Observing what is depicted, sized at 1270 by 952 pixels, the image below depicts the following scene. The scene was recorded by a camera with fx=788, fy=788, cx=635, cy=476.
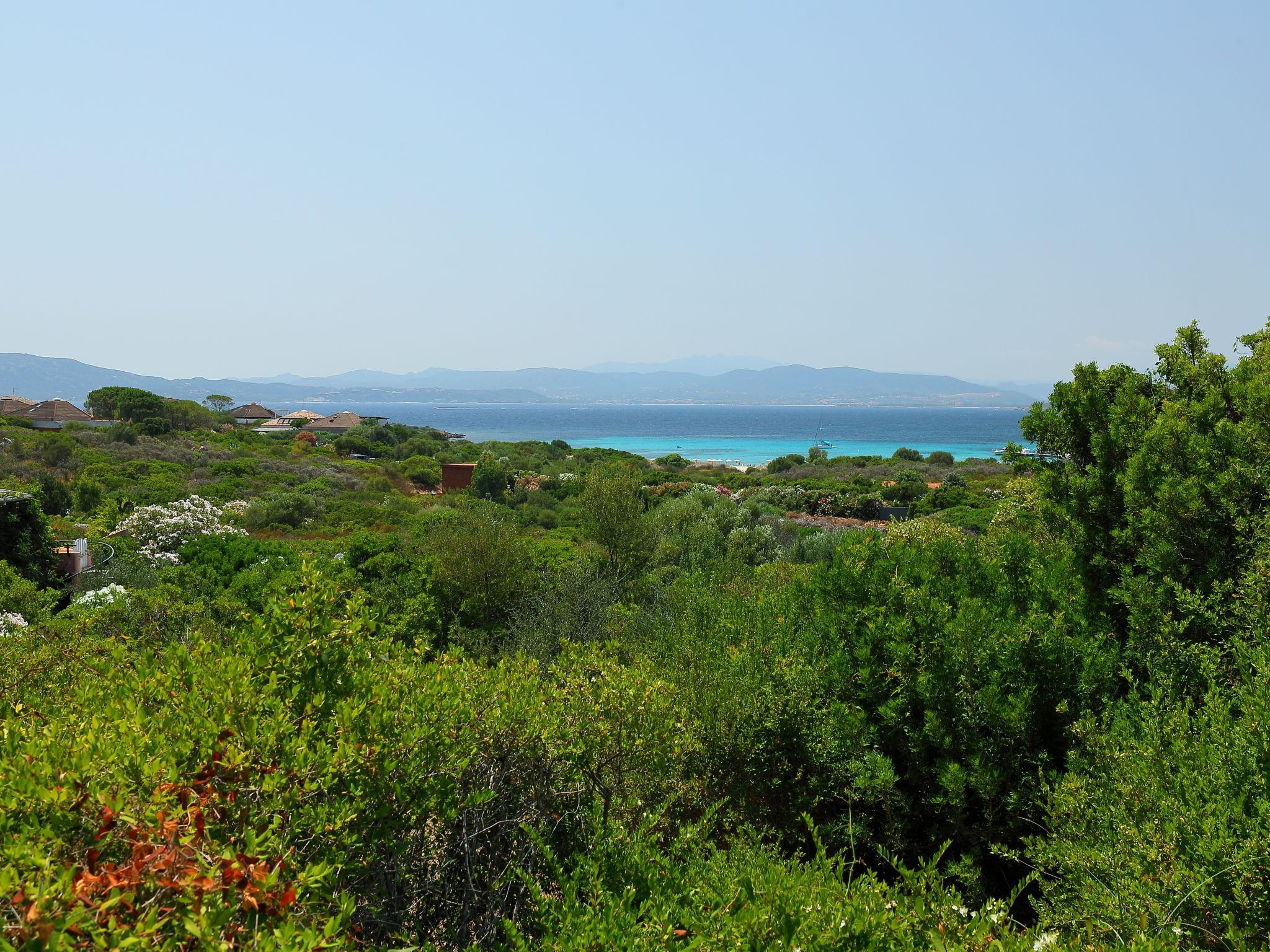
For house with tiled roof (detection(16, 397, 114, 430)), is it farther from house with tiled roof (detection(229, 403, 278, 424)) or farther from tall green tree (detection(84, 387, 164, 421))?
house with tiled roof (detection(229, 403, 278, 424))

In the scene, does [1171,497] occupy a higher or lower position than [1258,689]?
higher

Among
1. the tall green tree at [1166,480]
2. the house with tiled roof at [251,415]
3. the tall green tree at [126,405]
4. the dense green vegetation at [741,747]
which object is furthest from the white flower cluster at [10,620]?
the house with tiled roof at [251,415]

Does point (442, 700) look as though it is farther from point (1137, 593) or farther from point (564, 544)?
point (564, 544)

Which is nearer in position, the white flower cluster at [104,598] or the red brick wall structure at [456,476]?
the white flower cluster at [104,598]

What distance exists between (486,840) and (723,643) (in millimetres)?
3997

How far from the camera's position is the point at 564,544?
55.8ft

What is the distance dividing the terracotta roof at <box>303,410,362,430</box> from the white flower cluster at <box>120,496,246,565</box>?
4833 centimetres

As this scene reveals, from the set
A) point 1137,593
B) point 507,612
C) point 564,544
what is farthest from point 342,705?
point 564,544

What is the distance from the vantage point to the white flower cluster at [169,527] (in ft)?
61.9

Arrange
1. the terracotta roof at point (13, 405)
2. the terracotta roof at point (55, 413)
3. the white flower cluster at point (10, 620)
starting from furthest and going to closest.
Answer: the terracotta roof at point (13, 405), the terracotta roof at point (55, 413), the white flower cluster at point (10, 620)

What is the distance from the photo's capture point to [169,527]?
64.6 ft

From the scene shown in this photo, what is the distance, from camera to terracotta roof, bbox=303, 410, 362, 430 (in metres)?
69.2

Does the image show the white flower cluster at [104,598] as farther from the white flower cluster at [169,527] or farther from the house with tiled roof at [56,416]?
the house with tiled roof at [56,416]

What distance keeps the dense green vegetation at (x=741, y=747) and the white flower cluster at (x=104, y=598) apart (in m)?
0.23
